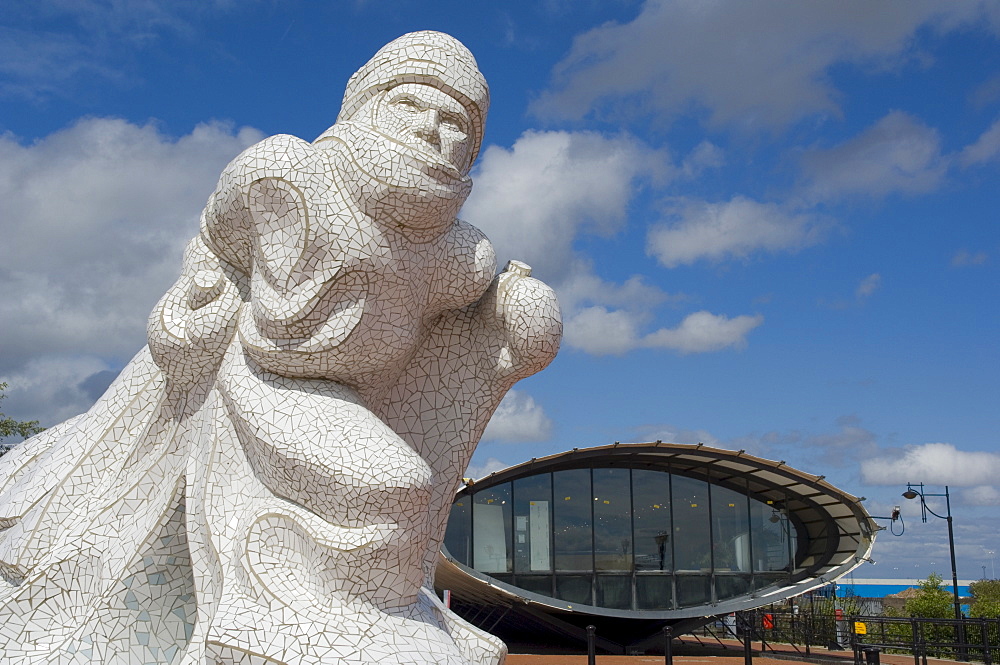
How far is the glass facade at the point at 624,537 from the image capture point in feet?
77.9

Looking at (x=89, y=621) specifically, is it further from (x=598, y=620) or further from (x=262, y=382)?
(x=598, y=620)

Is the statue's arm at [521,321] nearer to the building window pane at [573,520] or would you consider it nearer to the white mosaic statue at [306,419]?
the white mosaic statue at [306,419]

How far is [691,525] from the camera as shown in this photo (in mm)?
24609

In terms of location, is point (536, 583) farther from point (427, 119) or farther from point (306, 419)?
point (427, 119)

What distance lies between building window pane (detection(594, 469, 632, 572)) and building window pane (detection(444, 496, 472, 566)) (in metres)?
3.24

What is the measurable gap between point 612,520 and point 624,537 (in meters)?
0.52

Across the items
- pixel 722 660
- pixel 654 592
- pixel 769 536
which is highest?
pixel 769 536

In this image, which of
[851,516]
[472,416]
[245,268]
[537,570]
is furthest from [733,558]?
[245,268]

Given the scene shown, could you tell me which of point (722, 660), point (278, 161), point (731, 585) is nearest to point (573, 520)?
point (731, 585)

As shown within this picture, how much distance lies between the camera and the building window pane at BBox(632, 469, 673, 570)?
947 inches

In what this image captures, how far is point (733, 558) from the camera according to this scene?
80.3 ft

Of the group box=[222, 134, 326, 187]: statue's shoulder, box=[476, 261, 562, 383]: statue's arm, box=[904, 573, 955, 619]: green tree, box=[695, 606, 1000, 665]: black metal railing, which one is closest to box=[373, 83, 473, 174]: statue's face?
box=[222, 134, 326, 187]: statue's shoulder

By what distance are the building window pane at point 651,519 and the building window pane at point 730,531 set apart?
4.26 feet

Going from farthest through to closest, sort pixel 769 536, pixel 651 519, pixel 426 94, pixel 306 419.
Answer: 1. pixel 769 536
2. pixel 651 519
3. pixel 426 94
4. pixel 306 419
